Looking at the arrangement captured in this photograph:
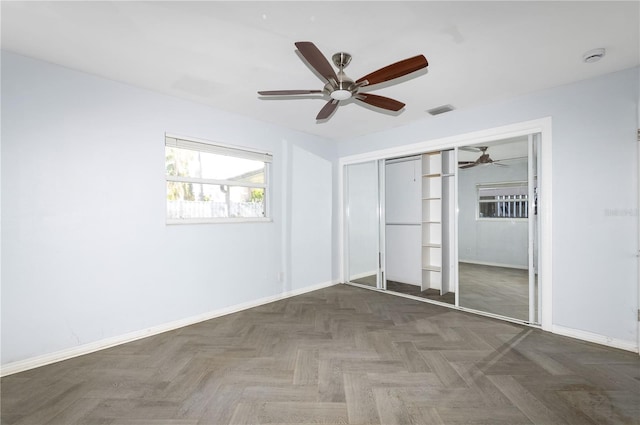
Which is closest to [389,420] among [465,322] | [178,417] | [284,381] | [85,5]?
[284,381]

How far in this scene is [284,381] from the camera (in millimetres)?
2209

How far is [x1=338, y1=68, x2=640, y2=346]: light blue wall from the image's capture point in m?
2.66

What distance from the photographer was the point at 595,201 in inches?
111

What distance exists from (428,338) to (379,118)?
279 centimetres

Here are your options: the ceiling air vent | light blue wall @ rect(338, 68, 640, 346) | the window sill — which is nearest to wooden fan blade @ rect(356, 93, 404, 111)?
the ceiling air vent

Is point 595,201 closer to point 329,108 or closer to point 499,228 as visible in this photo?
point 499,228

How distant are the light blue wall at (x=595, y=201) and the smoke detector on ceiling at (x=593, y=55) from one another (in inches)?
18.9

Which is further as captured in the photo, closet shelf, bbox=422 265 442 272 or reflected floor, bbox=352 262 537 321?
closet shelf, bbox=422 265 442 272

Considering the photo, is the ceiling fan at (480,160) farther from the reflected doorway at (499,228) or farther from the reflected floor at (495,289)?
the reflected floor at (495,289)

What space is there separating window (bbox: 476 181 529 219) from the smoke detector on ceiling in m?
1.24

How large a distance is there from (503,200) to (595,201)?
79cm

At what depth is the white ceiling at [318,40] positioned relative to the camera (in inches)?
74.5

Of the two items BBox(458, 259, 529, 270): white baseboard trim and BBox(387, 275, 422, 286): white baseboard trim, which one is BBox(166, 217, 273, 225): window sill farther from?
BBox(458, 259, 529, 270): white baseboard trim

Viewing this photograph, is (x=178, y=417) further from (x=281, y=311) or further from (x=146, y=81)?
(x=146, y=81)
